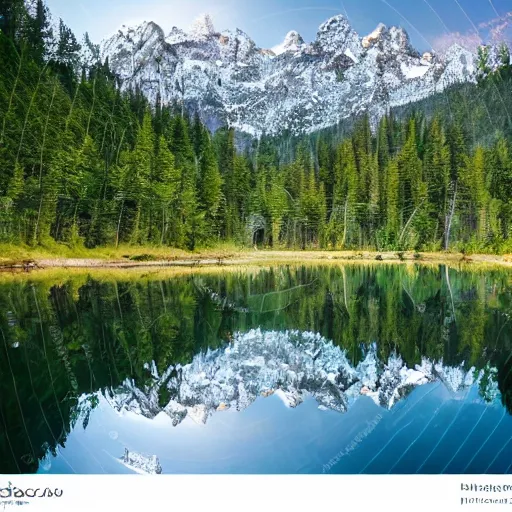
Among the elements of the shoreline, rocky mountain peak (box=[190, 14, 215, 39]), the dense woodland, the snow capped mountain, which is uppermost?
rocky mountain peak (box=[190, 14, 215, 39])

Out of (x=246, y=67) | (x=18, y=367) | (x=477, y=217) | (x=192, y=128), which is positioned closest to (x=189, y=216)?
(x=192, y=128)

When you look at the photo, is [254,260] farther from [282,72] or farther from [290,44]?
[290,44]

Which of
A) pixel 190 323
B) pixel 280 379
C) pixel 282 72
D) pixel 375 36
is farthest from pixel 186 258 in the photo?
pixel 375 36

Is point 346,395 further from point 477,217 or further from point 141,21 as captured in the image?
point 141,21

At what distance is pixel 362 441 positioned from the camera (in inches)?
90.4

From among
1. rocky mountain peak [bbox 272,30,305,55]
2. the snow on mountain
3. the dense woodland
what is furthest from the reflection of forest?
rocky mountain peak [bbox 272,30,305,55]

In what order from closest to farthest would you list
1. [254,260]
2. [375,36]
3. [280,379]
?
1. [280,379]
2. [375,36]
3. [254,260]

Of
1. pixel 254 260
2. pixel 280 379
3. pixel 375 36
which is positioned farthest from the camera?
pixel 254 260

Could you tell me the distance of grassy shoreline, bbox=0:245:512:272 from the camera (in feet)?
8.10

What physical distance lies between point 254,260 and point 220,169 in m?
0.46

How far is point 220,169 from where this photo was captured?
2.56 meters

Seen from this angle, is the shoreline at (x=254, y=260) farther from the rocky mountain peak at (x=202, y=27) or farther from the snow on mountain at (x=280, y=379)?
the rocky mountain peak at (x=202, y=27)

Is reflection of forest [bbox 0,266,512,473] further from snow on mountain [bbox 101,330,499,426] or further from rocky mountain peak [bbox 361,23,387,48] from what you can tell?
rocky mountain peak [bbox 361,23,387,48]

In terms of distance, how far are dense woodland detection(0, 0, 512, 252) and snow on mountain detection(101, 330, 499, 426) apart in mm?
525
